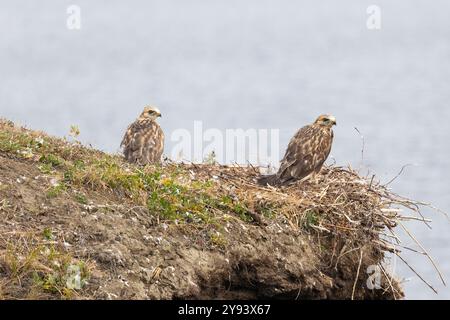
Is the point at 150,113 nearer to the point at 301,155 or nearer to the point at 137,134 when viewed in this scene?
the point at 137,134

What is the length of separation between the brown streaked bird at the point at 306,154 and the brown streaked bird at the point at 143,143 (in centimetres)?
162

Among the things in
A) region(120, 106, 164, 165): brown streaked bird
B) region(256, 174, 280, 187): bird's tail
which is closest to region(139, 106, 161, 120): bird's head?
region(120, 106, 164, 165): brown streaked bird

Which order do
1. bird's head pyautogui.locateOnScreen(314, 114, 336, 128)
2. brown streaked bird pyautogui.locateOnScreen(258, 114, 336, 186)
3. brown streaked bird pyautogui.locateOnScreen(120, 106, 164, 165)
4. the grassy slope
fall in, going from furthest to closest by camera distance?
1. bird's head pyautogui.locateOnScreen(314, 114, 336, 128)
2. brown streaked bird pyautogui.locateOnScreen(120, 106, 164, 165)
3. brown streaked bird pyautogui.locateOnScreen(258, 114, 336, 186)
4. the grassy slope

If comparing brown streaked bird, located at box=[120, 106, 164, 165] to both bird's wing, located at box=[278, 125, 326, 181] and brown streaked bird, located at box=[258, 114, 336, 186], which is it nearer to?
brown streaked bird, located at box=[258, 114, 336, 186]

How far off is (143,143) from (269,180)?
6.40ft

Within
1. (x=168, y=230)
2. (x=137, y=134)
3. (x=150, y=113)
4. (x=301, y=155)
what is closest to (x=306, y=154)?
(x=301, y=155)

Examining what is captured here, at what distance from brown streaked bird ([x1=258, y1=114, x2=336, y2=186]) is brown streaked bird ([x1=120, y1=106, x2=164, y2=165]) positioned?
5.33 ft

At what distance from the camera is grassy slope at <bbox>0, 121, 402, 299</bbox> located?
11.7 m

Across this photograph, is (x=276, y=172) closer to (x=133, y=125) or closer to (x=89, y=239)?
(x=133, y=125)

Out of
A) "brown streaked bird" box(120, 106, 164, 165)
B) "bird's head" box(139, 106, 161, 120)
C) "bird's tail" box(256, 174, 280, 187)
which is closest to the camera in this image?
"bird's tail" box(256, 174, 280, 187)

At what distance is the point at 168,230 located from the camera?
42.4 feet
